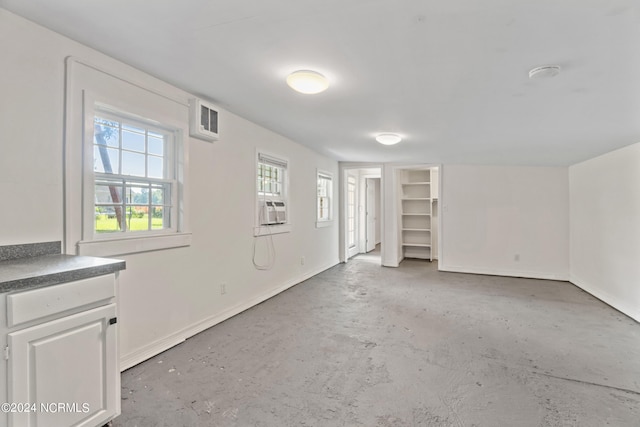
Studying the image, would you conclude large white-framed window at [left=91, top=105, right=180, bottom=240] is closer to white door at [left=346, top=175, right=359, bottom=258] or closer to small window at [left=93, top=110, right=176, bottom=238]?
small window at [left=93, top=110, right=176, bottom=238]

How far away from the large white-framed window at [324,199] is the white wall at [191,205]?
733 mm

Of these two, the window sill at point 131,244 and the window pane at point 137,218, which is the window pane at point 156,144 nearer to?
the window pane at point 137,218

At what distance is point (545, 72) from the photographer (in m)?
2.01

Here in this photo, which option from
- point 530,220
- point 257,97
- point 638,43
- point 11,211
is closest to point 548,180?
point 530,220

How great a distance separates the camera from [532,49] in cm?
181

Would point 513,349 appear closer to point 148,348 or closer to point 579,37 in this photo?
point 579,37

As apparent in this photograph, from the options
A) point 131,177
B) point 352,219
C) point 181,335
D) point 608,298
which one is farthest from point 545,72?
point 352,219

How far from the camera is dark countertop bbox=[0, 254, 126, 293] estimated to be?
129 cm

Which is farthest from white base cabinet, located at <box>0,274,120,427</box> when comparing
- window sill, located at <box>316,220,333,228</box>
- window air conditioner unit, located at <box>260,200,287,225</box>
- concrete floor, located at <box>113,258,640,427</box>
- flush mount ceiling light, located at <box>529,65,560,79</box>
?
window sill, located at <box>316,220,333,228</box>

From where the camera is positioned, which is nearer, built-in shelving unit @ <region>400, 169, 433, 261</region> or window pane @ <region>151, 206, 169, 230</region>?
window pane @ <region>151, 206, 169, 230</region>

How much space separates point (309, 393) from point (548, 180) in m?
5.59

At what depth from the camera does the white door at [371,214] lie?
8.77 m

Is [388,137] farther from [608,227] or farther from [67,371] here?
[67,371]

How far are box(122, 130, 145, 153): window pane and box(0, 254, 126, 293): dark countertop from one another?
3.31 ft
